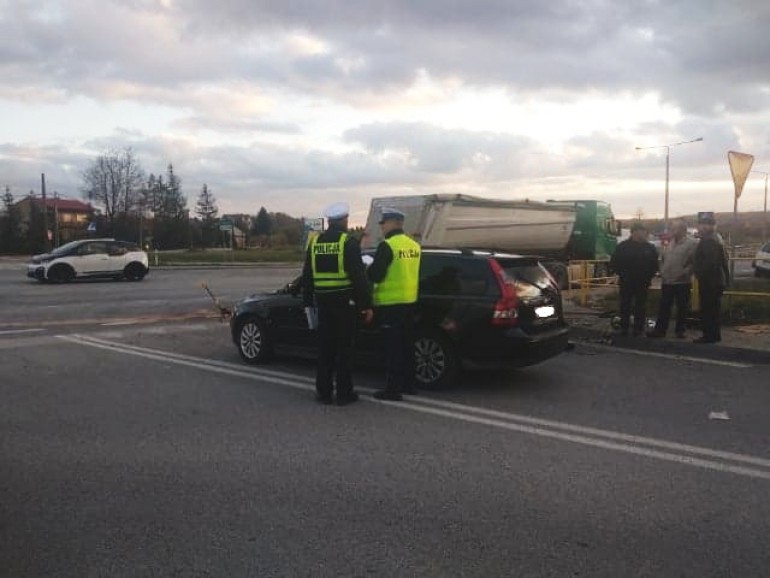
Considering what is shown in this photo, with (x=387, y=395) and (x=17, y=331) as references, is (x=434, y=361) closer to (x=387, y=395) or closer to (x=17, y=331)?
(x=387, y=395)

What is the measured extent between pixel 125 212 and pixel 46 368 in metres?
76.9

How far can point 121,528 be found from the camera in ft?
13.0

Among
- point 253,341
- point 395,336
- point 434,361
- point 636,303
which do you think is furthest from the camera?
point 636,303

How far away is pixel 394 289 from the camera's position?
6.80m

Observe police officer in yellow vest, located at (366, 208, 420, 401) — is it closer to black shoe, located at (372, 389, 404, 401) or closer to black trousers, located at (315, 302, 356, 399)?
black shoe, located at (372, 389, 404, 401)

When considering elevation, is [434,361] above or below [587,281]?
below

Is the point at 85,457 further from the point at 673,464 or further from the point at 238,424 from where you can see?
the point at 673,464

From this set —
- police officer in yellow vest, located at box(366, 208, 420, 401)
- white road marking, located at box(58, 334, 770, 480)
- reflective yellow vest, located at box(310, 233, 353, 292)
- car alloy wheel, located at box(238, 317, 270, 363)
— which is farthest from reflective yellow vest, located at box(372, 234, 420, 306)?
car alloy wheel, located at box(238, 317, 270, 363)

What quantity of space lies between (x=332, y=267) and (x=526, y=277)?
2085 millimetres

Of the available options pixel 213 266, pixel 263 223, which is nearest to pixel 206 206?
pixel 263 223

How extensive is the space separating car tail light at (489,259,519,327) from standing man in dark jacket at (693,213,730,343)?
3.68 m

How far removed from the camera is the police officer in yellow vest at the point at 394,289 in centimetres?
679

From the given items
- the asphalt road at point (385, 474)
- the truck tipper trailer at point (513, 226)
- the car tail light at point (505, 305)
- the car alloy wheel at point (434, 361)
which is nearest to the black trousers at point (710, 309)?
the asphalt road at point (385, 474)

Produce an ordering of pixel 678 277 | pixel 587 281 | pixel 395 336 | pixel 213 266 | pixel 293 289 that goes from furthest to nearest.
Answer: pixel 213 266 < pixel 587 281 < pixel 678 277 < pixel 293 289 < pixel 395 336
